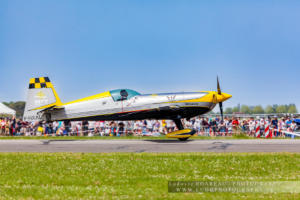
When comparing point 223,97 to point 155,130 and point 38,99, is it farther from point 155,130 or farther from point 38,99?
point 38,99

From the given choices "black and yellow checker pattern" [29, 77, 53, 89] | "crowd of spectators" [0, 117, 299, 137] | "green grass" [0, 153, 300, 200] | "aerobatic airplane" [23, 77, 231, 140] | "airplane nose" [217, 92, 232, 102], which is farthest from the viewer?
"crowd of spectators" [0, 117, 299, 137]

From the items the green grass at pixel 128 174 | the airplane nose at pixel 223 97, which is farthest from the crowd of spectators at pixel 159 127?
the green grass at pixel 128 174

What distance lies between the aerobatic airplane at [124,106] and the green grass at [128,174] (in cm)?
734

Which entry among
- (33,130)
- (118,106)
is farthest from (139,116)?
(33,130)

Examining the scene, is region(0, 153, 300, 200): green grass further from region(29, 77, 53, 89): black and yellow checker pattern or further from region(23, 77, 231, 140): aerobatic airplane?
region(29, 77, 53, 89): black and yellow checker pattern

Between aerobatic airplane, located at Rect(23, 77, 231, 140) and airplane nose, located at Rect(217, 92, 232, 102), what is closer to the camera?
aerobatic airplane, located at Rect(23, 77, 231, 140)

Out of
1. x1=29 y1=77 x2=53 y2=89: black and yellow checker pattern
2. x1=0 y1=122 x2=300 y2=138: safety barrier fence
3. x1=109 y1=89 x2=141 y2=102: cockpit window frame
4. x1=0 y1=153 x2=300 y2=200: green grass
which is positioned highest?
x1=29 y1=77 x2=53 y2=89: black and yellow checker pattern

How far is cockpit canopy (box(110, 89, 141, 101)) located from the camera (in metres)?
19.2

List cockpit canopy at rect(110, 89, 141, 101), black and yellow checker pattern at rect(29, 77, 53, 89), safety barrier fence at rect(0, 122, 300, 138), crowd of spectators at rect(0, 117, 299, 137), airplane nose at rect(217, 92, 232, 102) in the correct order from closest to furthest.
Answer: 1. airplane nose at rect(217, 92, 232, 102)
2. cockpit canopy at rect(110, 89, 141, 101)
3. black and yellow checker pattern at rect(29, 77, 53, 89)
4. safety barrier fence at rect(0, 122, 300, 138)
5. crowd of spectators at rect(0, 117, 299, 137)

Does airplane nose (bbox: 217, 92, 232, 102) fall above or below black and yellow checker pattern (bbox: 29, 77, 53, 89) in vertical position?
below

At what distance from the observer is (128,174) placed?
28.2ft

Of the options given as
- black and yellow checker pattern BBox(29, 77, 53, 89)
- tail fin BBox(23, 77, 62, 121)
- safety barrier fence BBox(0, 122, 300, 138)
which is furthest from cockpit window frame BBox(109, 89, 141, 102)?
safety barrier fence BBox(0, 122, 300, 138)

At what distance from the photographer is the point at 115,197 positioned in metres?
6.12

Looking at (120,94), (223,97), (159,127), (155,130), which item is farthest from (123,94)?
(159,127)
